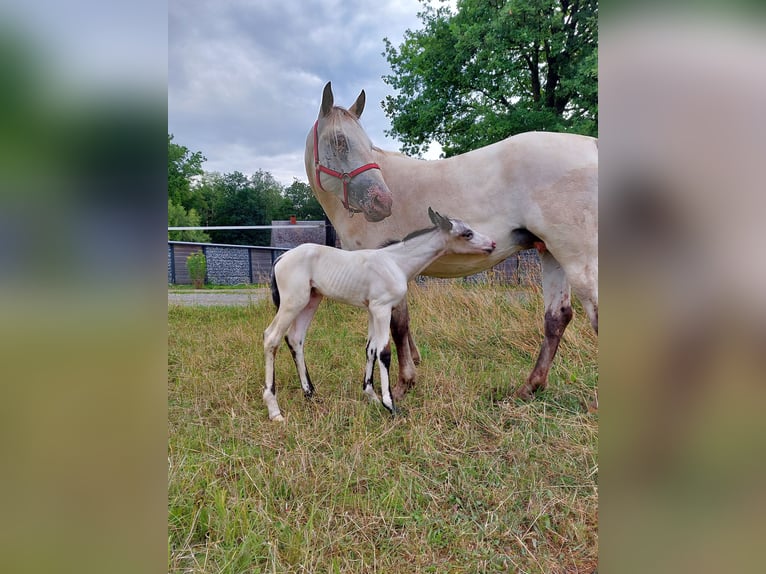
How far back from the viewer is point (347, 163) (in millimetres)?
2318

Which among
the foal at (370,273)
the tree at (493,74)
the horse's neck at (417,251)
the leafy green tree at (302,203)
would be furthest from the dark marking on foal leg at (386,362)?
the leafy green tree at (302,203)

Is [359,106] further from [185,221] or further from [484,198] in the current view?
[185,221]

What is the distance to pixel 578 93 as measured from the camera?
29.1ft

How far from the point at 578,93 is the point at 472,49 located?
9.57ft

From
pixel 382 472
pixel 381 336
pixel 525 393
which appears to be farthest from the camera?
pixel 525 393

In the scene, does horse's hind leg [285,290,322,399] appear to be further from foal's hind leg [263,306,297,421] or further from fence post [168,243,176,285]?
fence post [168,243,176,285]

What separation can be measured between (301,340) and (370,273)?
65cm

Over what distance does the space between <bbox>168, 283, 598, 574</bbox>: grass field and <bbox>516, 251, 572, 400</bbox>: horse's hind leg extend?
0.14 metres

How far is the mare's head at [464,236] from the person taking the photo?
230 cm

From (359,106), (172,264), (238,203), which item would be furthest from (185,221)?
(359,106)

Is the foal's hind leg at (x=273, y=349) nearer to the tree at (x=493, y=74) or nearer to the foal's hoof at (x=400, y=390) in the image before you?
the foal's hoof at (x=400, y=390)

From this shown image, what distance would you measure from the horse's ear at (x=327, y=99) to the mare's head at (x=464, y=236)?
0.87m
